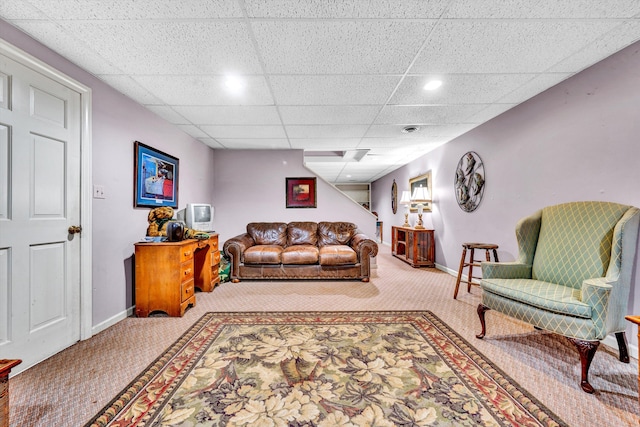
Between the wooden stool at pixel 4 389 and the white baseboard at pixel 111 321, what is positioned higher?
the wooden stool at pixel 4 389

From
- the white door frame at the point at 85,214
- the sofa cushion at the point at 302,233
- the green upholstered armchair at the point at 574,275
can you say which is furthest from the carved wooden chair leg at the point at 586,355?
the white door frame at the point at 85,214

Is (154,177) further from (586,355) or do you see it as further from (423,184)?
(423,184)

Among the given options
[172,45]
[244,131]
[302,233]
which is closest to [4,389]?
[172,45]

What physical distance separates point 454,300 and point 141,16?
378 centimetres

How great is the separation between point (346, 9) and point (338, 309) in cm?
256

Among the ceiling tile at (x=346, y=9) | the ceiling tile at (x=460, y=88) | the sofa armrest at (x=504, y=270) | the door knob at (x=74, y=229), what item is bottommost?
the sofa armrest at (x=504, y=270)

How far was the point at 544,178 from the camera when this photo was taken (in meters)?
2.58

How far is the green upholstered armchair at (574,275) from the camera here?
5.02 feet

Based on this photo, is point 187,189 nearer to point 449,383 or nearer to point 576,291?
point 449,383

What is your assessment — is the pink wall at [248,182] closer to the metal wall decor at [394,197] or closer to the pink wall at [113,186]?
the pink wall at [113,186]

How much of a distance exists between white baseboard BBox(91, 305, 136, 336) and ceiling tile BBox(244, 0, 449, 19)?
2.76 m

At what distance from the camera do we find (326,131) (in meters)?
3.77

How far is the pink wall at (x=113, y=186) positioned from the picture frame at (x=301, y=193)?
7.68ft

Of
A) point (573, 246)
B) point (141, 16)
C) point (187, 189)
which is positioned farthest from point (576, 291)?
point (187, 189)
